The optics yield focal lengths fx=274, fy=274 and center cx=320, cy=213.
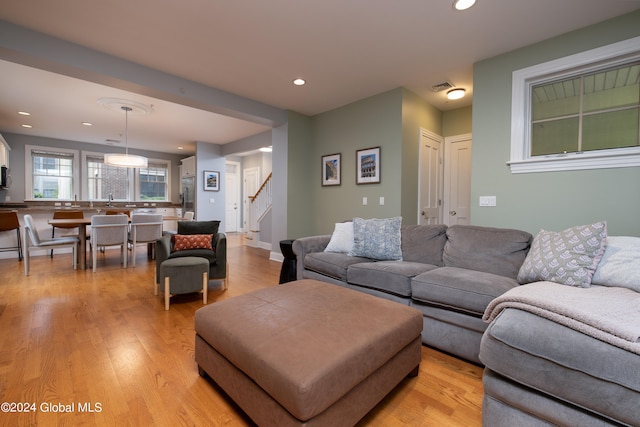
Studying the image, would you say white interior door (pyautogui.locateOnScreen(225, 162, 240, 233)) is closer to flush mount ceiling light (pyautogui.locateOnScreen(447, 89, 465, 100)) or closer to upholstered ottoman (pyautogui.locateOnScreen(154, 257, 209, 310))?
upholstered ottoman (pyautogui.locateOnScreen(154, 257, 209, 310))

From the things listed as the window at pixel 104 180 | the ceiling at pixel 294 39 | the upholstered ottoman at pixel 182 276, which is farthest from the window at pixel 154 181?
the upholstered ottoman at pixel 182 276

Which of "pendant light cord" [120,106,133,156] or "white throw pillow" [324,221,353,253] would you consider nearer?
"white throw pillow" [324,221,353,253]

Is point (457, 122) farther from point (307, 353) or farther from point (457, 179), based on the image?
point (307, 353)

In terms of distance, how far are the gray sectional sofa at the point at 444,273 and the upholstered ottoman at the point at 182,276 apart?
3.40ft

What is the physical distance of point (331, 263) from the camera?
271cm

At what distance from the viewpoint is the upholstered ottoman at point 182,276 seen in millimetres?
2746

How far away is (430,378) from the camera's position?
5.54ft

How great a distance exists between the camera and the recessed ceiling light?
2.23 meters

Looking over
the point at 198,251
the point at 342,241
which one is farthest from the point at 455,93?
the point at 198,251

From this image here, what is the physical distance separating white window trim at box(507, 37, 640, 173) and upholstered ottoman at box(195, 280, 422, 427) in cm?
235

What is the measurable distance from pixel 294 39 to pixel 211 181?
567 centimetres

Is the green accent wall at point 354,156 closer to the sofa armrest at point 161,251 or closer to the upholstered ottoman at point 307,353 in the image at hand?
the sofa armrest at point 161,251

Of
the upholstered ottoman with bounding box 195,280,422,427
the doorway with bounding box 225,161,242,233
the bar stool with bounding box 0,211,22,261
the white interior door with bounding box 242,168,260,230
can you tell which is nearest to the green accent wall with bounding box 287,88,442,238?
the upholstered ottoman with bounding box 195,280,422,427

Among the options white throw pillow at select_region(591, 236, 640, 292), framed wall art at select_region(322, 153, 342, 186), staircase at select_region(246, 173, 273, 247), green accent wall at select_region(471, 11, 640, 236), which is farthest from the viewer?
staircase at select_region(246, 173, 273, 247)
